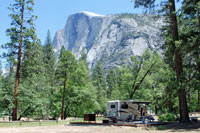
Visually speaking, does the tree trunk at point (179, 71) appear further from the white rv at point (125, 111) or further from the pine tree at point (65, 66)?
the pine tree at point (65, 66)

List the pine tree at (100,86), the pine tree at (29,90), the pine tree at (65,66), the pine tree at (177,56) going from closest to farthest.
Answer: the pine tree at (177,56) < the pine tree at (29,90) < the pine tree at (65,66) < the pine tree at (100,86)

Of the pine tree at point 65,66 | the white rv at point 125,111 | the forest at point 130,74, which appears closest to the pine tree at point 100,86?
the forest at point 130,74

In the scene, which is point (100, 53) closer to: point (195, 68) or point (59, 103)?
point (59, 103)

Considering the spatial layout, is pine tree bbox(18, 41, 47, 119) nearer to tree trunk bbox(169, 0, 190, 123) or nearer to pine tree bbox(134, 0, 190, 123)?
pine tree bbox(134, 0, 190, 123)

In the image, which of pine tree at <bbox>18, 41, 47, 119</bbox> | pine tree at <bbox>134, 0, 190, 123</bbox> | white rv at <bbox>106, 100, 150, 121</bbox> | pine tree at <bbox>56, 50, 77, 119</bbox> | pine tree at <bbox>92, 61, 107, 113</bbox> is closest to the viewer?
pine tree at <bbox>134, 0, 190, 123</bbox>

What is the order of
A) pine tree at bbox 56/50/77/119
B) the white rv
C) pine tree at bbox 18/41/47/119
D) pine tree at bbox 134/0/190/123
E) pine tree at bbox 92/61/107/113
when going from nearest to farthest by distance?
pine tree at bbox 134/0/190/123 < the white rv < pine tree at bbox 18/41/47/119 < pine tree at bbox 56/50/77/119 < pine tree at bbox 92/61/107/113

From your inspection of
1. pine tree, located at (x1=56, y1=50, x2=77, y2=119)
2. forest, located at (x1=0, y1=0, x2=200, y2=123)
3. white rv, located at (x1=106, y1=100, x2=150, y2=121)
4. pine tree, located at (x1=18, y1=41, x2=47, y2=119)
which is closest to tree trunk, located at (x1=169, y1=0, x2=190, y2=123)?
forest, located at (x1=0, y1=0, x2=200, y2=123)

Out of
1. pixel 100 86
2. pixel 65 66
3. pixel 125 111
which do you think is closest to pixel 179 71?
pixel 125 111

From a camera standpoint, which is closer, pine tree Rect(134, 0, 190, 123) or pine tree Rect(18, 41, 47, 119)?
pine tree Rect(134, 0, 190, 123)

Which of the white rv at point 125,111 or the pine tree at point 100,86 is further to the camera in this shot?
the pine tree at point 100,86

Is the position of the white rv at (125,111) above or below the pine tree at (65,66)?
below

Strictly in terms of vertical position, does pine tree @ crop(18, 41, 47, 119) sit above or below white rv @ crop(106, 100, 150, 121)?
above

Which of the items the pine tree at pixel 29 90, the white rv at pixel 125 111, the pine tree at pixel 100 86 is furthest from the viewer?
the pine tree at pixel 100 86

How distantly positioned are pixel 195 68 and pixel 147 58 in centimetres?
1682
